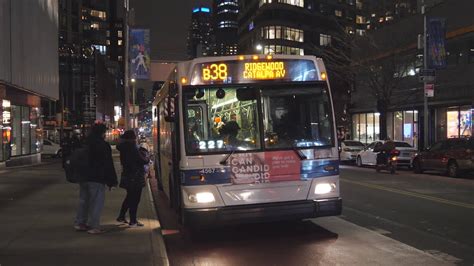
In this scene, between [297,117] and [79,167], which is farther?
[297,117]

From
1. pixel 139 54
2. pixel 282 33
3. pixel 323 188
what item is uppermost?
pixel 282 33

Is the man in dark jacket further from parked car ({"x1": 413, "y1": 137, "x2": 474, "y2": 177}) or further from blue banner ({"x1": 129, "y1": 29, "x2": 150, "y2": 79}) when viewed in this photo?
parked car ({"x1": 413, "y1": 137, "x2": 474, "y2": 177})

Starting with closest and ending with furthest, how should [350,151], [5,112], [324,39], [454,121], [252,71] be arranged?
1. [252,71]
2. [5,112]
3. [454,121]
4. [350,151]
5. [324,39]

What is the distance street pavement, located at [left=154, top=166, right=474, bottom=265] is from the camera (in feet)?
25.7

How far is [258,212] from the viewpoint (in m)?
8.97

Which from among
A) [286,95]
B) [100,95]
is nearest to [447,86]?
[286,95]

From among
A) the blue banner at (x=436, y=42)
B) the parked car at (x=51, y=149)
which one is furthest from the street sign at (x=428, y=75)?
the parked car at (x=51, y=149)

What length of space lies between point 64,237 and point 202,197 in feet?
7.38

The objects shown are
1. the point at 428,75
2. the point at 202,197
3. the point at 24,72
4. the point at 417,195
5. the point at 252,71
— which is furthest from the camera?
the point at 428,75

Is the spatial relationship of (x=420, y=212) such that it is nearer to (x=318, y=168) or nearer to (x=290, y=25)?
(x=318, y=168)

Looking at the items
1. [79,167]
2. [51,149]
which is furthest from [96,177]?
[51,149]

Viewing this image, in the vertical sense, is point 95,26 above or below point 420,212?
above

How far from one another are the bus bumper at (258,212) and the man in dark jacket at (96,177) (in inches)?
56.3

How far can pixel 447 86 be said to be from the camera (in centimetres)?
3162
